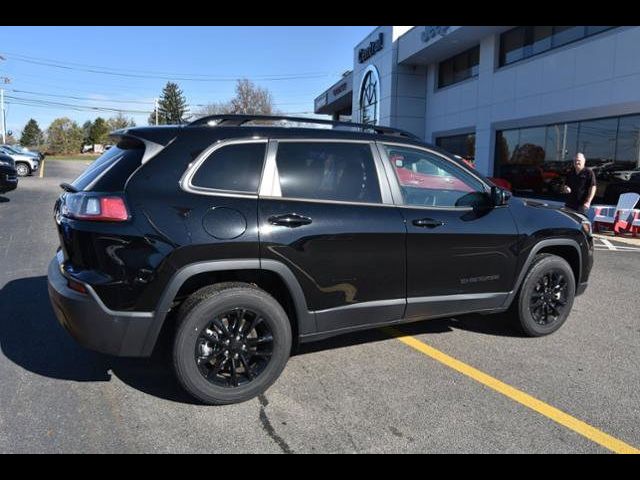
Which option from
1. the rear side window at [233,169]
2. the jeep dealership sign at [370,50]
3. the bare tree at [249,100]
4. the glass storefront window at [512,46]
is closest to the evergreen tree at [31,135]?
the bare tree at [249,100]

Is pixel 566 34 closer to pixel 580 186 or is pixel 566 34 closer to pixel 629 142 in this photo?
pixel 629 142

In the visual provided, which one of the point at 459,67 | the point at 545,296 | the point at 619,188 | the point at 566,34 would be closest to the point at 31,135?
the point at 459,67

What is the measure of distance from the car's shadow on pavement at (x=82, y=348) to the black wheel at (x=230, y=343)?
245 millimetres

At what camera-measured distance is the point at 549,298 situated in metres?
4.68

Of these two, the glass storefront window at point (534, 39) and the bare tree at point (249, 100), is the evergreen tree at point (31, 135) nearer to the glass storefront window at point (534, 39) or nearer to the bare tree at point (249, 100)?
the bare tree at point (249, 100)

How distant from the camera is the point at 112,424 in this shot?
10.0 feet

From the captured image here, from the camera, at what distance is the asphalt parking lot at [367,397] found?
9.61ft

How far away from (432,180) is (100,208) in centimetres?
254

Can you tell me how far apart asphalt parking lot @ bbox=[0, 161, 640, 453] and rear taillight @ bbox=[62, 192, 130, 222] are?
122 centimetres

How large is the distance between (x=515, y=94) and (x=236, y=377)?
18.6m

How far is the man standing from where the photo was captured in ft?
29.1

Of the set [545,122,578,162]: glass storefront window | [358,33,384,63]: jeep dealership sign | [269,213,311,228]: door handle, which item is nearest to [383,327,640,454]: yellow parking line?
[269,213,311,228]: door handle
